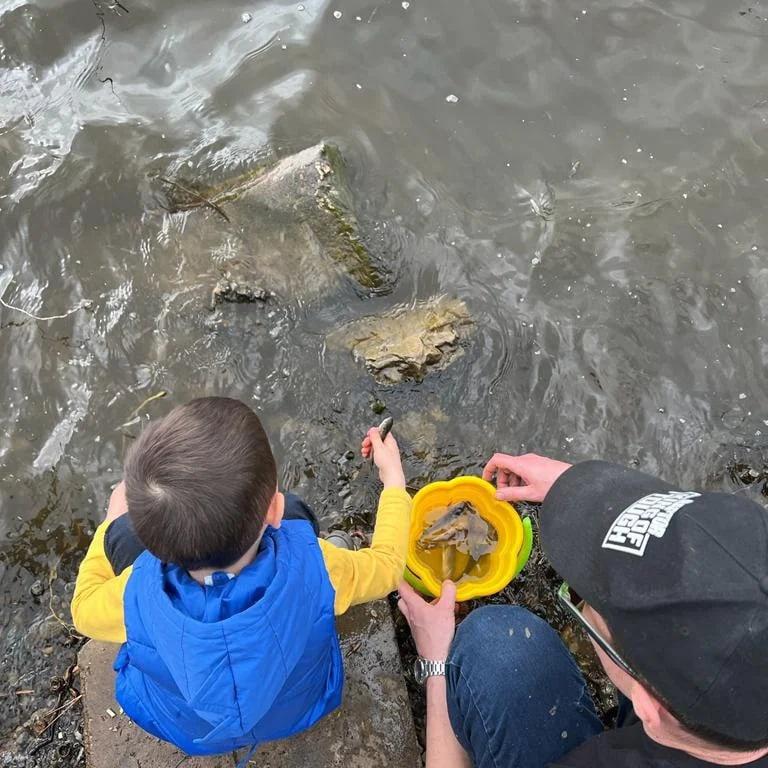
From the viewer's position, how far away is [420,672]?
8.60 ft

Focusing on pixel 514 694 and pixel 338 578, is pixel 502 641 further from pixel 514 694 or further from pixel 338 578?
pixel 338 578

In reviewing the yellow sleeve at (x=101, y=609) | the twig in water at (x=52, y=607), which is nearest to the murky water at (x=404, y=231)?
the twig in water at (x=52, y=607)

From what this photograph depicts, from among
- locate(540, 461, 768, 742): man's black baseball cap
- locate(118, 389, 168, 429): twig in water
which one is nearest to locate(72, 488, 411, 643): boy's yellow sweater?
locate(540, 461, 768, 742): man's black baseball cap

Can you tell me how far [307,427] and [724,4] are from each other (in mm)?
3581

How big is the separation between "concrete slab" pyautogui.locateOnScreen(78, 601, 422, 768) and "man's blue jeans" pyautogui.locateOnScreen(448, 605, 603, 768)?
410 mm

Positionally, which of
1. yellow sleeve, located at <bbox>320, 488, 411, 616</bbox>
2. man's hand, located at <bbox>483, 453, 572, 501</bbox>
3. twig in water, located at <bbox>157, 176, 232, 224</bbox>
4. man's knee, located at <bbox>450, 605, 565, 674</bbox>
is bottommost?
man's knee, located at <bbox>450, 605, 565, 674</bbox>

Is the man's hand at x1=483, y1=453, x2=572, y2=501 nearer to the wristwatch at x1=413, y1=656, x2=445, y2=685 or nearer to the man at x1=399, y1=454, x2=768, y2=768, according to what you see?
the man at x1=399, y1=454, x2=768, y2=768

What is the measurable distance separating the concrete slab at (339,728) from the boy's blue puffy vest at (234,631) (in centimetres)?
61

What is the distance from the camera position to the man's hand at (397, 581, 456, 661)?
100 inches

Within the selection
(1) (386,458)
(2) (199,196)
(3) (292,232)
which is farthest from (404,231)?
(1) (386,458)

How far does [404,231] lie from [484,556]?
179 centimetres

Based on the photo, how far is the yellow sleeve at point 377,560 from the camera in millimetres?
2123

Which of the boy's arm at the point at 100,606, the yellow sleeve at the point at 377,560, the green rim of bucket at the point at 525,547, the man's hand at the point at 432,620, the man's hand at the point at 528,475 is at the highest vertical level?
the boy's arm at the point at 100,606

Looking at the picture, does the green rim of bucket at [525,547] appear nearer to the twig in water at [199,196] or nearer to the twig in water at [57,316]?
the twig in water at [199,196]
